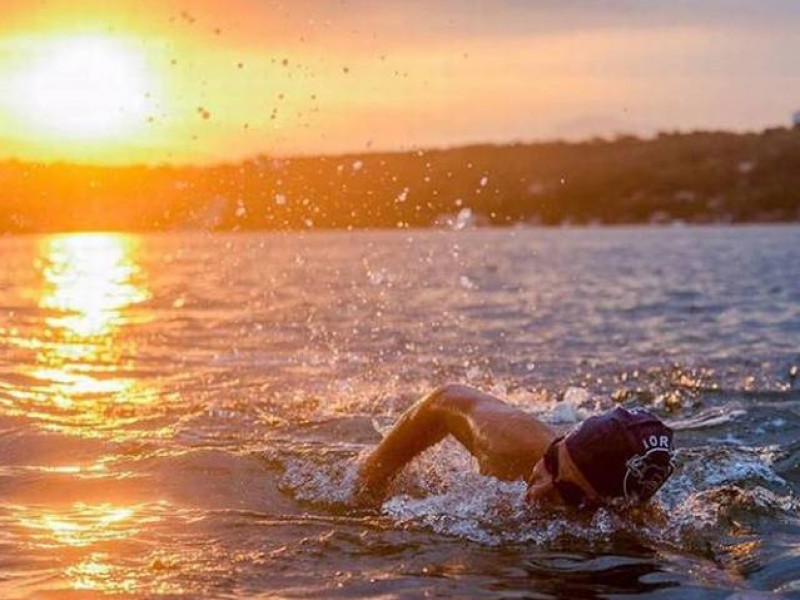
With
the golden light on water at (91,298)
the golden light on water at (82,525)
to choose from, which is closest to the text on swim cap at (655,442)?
the golden light on water at (82,525)

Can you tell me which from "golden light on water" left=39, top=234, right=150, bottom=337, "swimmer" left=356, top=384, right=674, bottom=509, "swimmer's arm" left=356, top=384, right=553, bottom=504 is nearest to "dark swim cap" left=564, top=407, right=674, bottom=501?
"swimmer" left=356, top=384, right=674, bottom=509

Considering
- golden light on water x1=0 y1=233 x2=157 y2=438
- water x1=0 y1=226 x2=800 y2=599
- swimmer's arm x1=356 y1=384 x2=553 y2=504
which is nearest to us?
water x1=0 y1=226 x2=800 y2=599

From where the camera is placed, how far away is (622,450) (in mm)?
6910

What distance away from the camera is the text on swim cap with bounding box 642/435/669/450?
6938mm

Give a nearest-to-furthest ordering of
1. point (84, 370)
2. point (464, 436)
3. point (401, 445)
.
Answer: point (464, 436) → point (401, 445) → point (84, 370)

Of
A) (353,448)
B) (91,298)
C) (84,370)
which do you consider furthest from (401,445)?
(91,298)

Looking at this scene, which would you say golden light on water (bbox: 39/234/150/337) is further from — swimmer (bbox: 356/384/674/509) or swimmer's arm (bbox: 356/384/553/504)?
swimmer (bbox: 356/384/674/509)

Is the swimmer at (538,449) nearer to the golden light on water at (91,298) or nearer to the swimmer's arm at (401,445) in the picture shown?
the swimmer's arm at (401,445)

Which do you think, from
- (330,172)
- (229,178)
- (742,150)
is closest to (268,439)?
(330,172)

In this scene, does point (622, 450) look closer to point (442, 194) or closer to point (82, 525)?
point (82, 525)

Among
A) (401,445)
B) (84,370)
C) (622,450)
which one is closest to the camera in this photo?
(622,450)

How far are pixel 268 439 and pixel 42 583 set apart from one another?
4598mm

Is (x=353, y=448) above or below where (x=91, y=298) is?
below

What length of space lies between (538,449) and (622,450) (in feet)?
3.10
